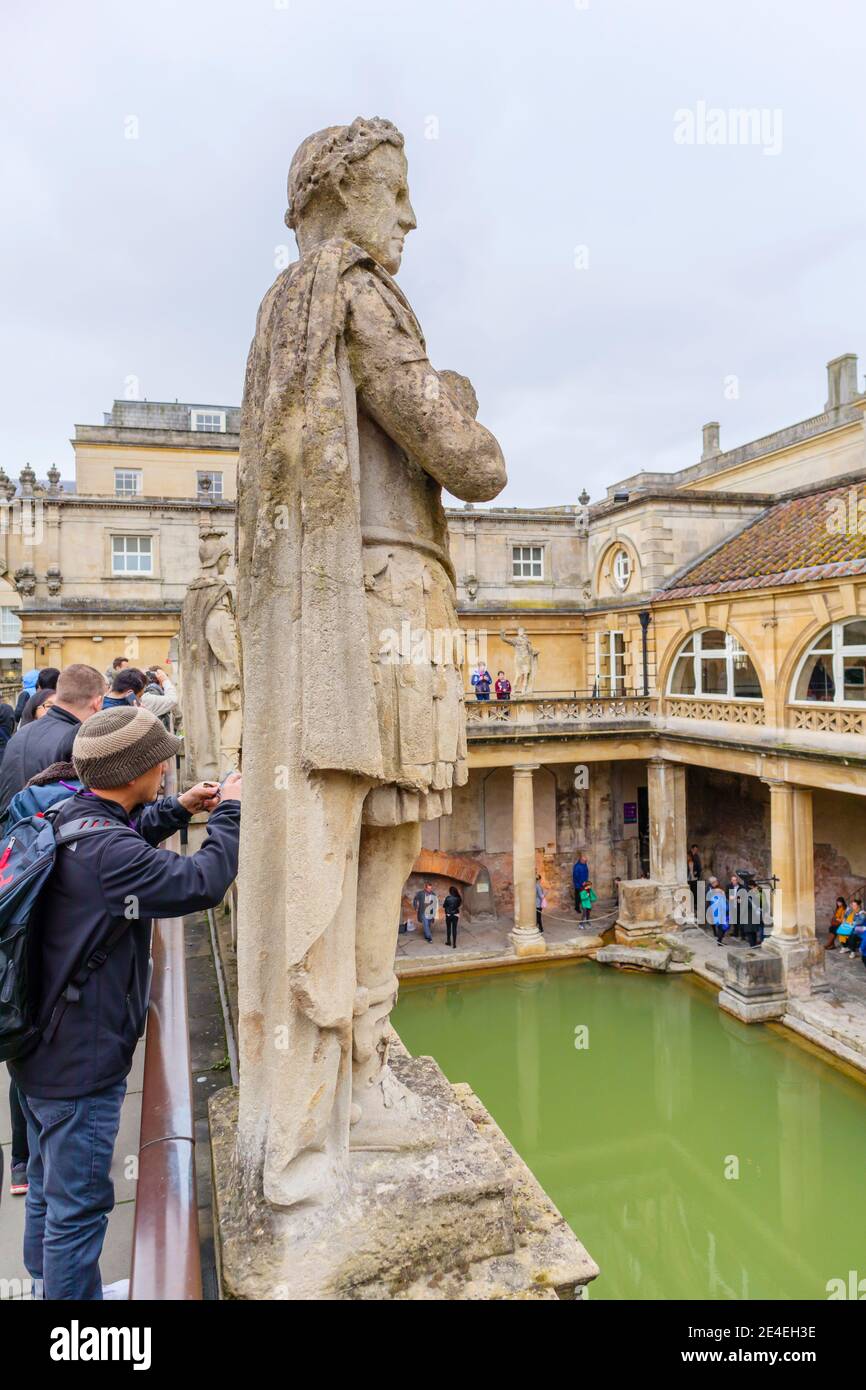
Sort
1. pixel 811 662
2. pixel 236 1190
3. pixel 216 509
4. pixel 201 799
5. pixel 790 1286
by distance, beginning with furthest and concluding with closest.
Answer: pixel 216 509 < pixel 811 662 < pixel 790 1286 < pixel 201 799 < pixel 236 1190

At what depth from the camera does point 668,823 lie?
71.1 feet

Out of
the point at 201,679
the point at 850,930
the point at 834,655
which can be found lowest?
the point at 850,930

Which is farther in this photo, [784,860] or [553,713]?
[553,713]

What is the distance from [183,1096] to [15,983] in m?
0.61

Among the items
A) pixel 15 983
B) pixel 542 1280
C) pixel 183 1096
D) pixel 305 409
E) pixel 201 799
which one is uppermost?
pixel 305 409

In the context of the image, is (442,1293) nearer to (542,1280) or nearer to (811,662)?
(542,1280)

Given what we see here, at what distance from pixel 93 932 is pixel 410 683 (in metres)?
1.13

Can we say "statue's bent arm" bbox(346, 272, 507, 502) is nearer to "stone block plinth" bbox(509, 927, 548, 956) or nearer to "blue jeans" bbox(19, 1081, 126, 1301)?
"blue jeans" bbox(19, 1081, 126, 1301)

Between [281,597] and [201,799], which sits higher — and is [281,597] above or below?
above

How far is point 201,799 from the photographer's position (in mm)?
2691

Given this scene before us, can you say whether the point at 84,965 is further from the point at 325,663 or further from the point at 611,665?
the point at 611,665

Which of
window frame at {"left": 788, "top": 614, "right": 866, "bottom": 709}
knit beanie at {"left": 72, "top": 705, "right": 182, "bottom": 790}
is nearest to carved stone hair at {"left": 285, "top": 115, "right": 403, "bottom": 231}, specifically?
knit beanie at {"left": 72, "top": 705, "right": 182, "bottom": 790}

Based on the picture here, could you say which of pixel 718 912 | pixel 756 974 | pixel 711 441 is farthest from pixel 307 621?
pixel 711 441
